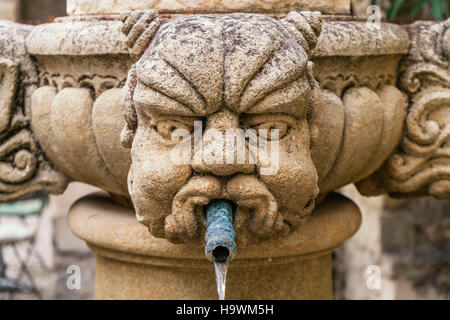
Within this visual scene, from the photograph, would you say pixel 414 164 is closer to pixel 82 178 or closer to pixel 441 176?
pixel 441 176

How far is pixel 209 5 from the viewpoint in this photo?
1242 mm

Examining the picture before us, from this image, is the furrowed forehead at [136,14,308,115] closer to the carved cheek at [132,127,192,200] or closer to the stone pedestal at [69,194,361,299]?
the carved cheek at [132,127,192,200]

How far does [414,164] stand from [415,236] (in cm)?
96

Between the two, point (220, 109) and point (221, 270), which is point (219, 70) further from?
point (221, 270)

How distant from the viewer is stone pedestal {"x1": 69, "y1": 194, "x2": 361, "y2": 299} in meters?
1.34

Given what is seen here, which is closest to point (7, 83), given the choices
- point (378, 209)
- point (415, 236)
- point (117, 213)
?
point (117, 213)

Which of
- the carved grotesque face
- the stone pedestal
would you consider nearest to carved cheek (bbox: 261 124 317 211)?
the carved grotesque face

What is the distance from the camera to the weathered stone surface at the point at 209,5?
4.08 ft

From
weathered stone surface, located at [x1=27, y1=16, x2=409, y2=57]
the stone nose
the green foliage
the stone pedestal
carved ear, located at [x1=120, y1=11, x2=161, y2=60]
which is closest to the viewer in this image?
the stone nose

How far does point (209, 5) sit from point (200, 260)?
1.77ft

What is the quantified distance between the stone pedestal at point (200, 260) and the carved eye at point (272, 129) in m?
0.34

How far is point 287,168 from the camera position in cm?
103

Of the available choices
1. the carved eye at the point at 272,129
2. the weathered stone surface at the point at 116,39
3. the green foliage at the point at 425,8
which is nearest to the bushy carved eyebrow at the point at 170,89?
the carved eye at the point at 272,129

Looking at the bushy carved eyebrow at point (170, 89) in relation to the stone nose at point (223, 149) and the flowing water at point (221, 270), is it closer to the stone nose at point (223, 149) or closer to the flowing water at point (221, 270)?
the stone nose at point (223, 149)
